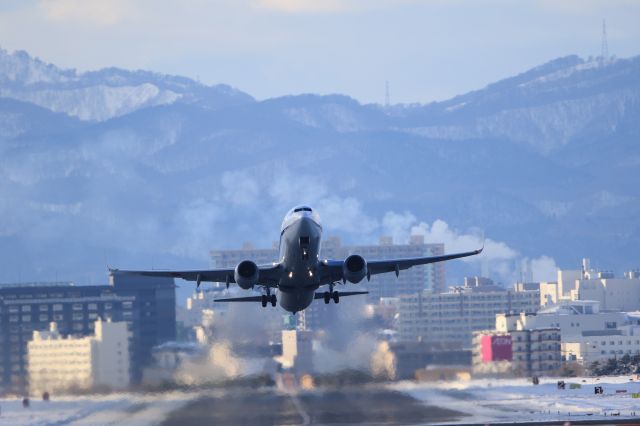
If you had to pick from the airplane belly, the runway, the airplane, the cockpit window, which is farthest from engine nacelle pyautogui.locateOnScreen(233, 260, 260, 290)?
the runway

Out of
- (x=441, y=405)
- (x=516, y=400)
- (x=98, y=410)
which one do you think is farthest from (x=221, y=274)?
(x=516, y=400)

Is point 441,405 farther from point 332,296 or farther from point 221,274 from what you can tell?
point 221,274

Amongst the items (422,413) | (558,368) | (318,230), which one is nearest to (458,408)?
(422,413)

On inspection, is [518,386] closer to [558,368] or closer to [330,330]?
[330,330]

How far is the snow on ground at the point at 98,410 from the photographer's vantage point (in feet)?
303

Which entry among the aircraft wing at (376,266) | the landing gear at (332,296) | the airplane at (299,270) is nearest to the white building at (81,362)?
the airplane at (299,270)

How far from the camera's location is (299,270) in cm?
8519

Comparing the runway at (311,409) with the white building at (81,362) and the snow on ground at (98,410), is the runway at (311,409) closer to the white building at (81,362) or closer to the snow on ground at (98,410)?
the snow on ground at (98,410)

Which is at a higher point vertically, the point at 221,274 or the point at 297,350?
the point at 221,274

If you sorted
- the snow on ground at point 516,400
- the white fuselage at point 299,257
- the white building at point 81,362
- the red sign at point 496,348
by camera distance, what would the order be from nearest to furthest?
the white fuselage at point 299,257 → the snow on ground at point 516,400 → the white building at point 81,362 → the red sign at point 496,348

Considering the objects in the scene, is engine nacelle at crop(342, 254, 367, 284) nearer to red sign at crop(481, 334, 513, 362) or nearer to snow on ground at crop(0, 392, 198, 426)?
snow on ground at crop(0, 392, 198, 426)

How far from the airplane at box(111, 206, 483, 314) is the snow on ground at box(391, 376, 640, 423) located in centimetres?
1078

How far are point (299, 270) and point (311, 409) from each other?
1279 centimetres

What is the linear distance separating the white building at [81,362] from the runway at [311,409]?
838 centimetres
